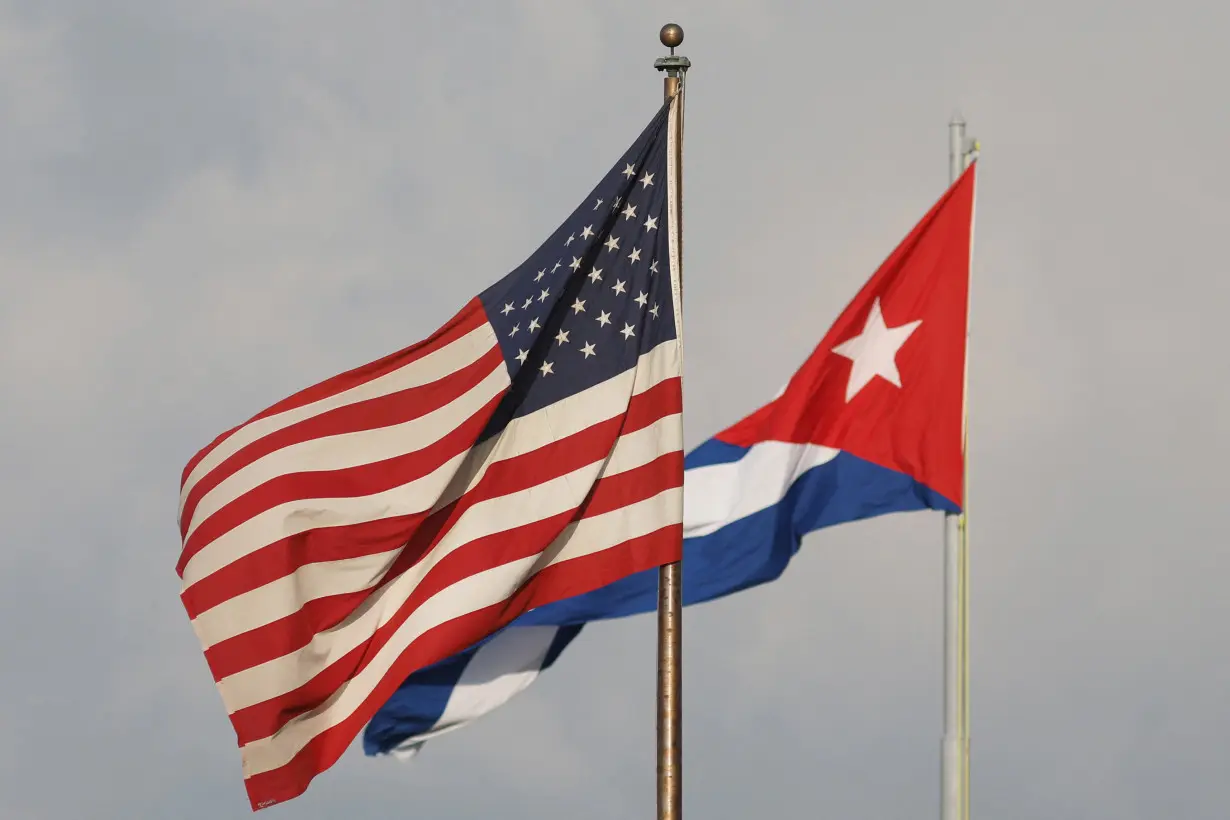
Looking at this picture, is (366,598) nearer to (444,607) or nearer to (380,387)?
(444,607)

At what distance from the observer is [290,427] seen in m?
18.2

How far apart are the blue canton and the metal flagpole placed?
10.1ft

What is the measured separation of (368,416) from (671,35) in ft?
14.4

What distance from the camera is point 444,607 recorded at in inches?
697

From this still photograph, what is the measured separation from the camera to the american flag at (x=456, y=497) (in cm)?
1766

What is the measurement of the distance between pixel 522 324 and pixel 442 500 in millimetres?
1737

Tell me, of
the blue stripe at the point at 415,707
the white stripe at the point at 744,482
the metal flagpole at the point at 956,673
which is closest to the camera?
the metal flagpole at the point at 956,673

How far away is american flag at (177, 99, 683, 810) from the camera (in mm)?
17656

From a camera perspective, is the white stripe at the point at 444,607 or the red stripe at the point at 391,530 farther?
the red stripe at the point at 391,530

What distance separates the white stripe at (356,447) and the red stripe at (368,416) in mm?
42

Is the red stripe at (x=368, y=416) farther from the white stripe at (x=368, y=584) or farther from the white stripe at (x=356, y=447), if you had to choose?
the white stripe at (x=368, y=584)

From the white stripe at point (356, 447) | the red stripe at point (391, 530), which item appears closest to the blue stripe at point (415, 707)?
the red stripe at point (391, 530)

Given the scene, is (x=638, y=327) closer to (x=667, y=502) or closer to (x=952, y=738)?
(x=667, y=502)

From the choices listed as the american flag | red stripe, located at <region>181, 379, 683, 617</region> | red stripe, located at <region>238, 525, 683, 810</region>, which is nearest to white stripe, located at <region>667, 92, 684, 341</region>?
the american flag
